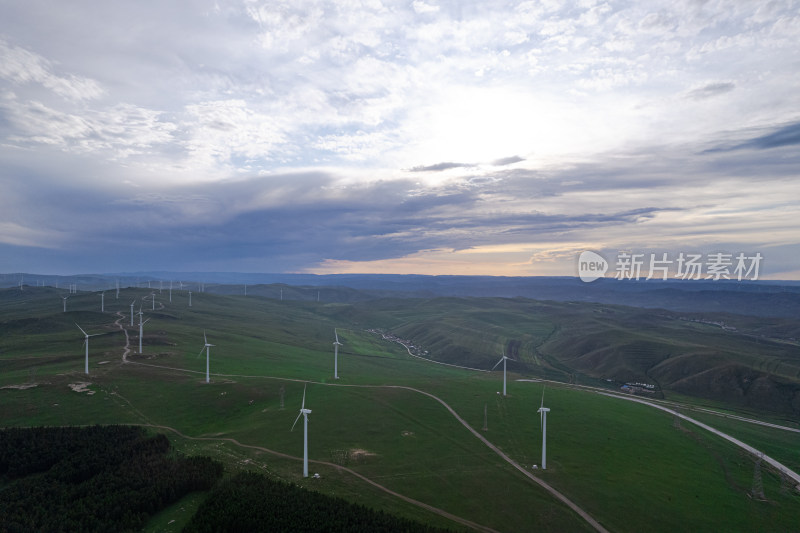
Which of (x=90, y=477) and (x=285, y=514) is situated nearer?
(x=285, y=514)

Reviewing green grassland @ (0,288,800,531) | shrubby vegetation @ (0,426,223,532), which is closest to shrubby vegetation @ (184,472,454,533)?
green grassland @ (0,288,800,531)

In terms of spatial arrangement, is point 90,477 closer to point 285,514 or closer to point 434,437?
point 285,514

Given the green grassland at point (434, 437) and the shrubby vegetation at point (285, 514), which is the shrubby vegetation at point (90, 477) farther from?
the shrubby vegetation at point (285, 514)

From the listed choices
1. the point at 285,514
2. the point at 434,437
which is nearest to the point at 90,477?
the point at 285,514

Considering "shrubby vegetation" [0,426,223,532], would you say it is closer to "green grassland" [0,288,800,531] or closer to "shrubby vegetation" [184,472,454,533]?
"green grassland" [0,288,800,531]

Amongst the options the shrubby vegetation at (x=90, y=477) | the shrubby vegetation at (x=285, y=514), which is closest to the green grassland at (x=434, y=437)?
the shrubby vegetation at (x=285, y=514)
